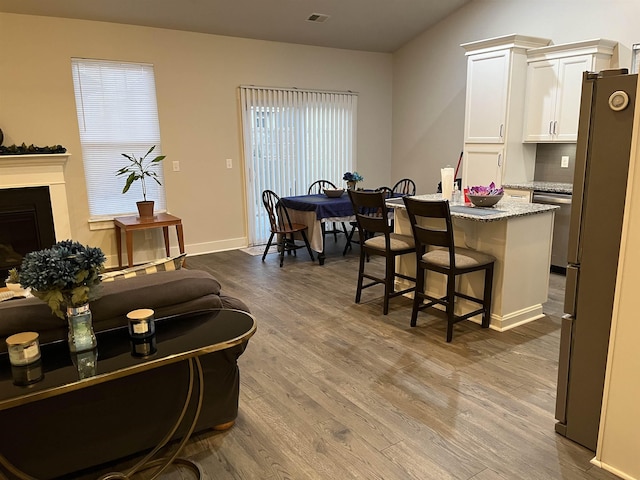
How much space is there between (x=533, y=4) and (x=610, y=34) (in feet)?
3.28

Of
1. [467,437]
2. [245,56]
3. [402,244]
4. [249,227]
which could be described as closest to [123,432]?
[467,437]

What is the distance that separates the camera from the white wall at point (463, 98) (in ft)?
6.28

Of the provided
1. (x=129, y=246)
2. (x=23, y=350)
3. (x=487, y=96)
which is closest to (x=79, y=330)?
(x=23, y=350)

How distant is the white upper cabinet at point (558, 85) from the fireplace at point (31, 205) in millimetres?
5068

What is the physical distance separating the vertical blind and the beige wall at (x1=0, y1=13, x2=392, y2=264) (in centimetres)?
14

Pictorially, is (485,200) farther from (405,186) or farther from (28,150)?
(28,150)

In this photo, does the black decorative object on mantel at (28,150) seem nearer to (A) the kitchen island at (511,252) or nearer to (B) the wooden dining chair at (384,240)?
(B) the wooden dining chair at (384,240)

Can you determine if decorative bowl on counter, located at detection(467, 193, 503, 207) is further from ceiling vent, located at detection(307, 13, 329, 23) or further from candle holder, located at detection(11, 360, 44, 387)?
ceiling vent, located at detection(307, 13, 329, 23)

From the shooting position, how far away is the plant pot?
5.30 m

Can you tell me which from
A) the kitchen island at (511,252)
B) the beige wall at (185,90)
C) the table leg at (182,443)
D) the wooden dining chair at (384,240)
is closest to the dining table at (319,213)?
the beige wall at (185,90)

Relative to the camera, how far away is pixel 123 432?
2.05 meters

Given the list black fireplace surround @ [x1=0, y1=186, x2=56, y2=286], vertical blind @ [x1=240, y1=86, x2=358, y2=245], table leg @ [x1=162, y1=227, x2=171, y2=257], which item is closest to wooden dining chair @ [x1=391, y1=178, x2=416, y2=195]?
vertical blind @ [x1=240, y1=86, x2=358, y2=245]

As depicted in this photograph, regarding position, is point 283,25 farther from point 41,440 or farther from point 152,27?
point 41,440

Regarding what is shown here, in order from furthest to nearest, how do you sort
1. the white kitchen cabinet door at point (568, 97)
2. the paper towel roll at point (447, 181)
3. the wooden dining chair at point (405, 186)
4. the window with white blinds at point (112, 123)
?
the wooden dining chair at point (405, 186) < the window with white blinds at point (112, 123) < the white kitchen cabinet door at point (568, 97) < the paper towel roll at point (447, 181)
